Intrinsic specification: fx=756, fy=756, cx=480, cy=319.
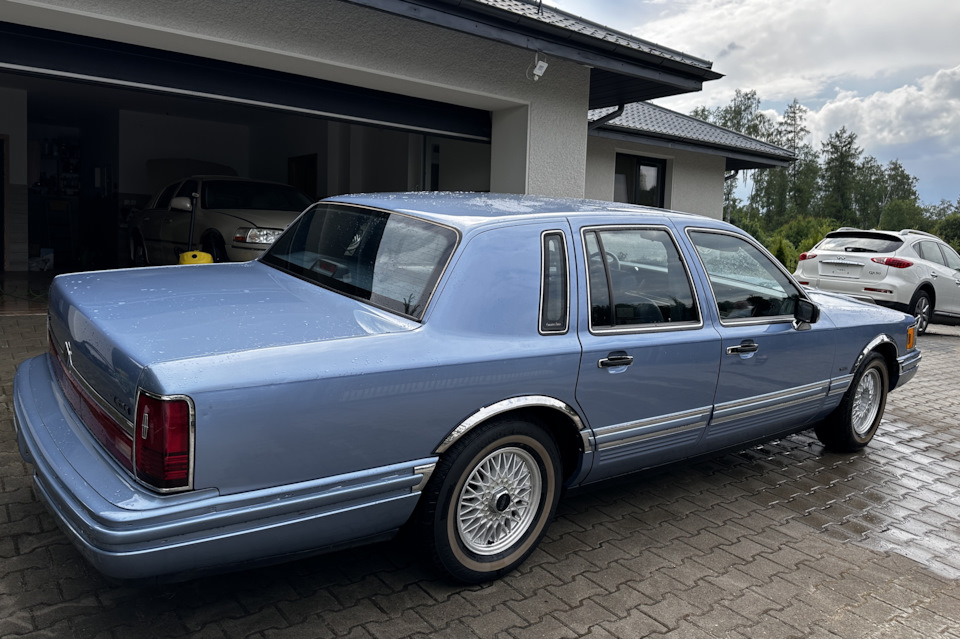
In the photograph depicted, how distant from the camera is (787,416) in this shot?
15.2 feet

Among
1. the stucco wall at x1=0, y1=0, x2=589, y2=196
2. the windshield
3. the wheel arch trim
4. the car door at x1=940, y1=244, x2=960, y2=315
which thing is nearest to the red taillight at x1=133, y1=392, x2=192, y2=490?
the wheel arch trim

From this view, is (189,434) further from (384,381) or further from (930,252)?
(930,252)

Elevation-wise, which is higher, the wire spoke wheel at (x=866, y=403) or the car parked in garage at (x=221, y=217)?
the car parked in garage at (x=221, y=217)

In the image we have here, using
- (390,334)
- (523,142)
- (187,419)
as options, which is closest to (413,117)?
(523,142)

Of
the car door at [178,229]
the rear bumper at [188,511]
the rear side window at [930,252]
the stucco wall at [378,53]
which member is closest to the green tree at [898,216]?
the rear side window at [930,252]

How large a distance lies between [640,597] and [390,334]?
1.59 metres

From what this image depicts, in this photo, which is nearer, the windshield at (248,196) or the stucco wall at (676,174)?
the windshield at (248,196)

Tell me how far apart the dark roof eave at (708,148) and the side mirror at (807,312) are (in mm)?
7017

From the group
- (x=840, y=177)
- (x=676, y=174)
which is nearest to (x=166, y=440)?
(x=676, y=174)

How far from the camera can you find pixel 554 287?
3420mm

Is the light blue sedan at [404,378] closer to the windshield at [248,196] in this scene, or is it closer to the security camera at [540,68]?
the security camera at [540,68]

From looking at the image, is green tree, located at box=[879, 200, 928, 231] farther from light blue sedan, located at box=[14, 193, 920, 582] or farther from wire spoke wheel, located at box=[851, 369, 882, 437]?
light blue sedan, located at box=[14, 193, 920, 582]

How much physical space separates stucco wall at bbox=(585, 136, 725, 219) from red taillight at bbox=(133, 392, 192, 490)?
34.5ft

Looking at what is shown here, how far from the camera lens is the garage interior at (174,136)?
21.9 ft
